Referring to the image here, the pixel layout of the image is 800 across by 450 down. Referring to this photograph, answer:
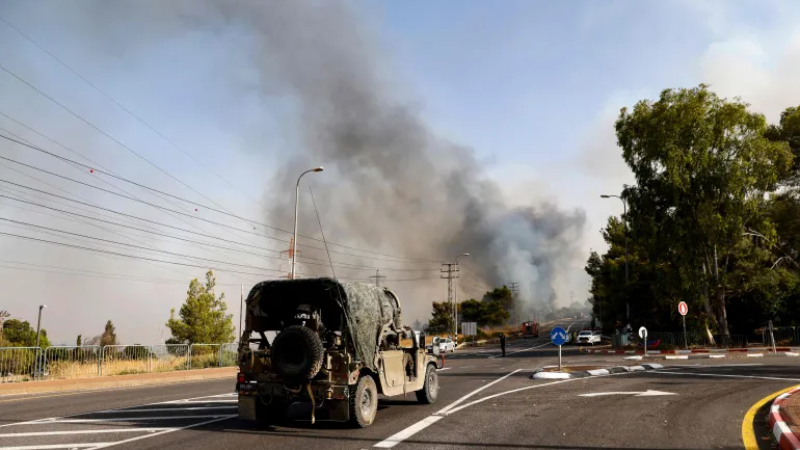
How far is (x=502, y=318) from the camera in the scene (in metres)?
102

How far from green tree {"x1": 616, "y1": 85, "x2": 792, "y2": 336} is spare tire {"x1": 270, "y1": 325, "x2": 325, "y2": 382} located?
33.4 meters

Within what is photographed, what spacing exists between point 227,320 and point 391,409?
124 feet

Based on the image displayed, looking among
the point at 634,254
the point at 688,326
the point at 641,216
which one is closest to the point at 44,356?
the point at 641,216

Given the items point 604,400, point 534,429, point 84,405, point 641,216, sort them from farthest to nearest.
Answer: point 641,216 < point 84,405 < point 604,400 < point 534,429

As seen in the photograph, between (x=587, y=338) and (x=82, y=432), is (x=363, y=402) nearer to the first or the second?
(x=82, y=432)

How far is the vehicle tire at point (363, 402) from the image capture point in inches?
348

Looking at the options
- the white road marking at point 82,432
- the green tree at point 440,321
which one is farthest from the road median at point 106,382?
the green tree at point 440,321

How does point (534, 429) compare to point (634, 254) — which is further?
point (634, 254)

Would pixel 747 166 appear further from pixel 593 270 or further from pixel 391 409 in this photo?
pixel 593 270

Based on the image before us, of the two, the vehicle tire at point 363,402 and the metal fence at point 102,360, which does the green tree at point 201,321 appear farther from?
the vehicle tire at point 363,402

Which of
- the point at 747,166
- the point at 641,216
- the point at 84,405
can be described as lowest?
the point at 84,405

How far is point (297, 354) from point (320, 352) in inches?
15.9

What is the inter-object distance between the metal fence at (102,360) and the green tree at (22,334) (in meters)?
33.4

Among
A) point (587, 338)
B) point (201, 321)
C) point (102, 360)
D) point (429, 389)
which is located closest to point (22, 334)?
point (201, 321)
